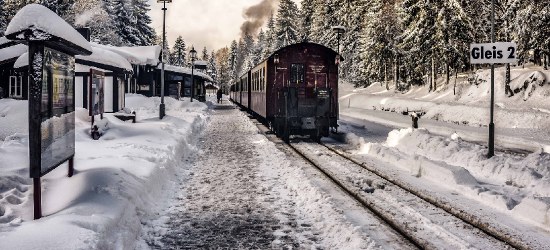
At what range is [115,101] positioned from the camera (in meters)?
24.5

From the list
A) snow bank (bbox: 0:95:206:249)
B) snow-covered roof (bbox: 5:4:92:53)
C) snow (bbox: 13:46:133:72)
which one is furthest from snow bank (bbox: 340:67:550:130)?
snow-covered roof (bbox: 5:4:92:53)

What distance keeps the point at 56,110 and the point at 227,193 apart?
3327 millimetres

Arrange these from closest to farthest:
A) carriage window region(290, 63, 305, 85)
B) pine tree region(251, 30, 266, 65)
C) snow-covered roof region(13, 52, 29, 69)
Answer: carriage window region(290, 63, 305, 85) → snow-covered roof region(13, 52, 29, 69) → pine tree region(251, 30, 266, 65)

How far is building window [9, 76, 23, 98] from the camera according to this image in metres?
28.9

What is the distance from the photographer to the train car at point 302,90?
17.1 metres

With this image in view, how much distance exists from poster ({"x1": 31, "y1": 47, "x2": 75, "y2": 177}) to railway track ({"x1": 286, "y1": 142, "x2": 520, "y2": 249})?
15.7 ft

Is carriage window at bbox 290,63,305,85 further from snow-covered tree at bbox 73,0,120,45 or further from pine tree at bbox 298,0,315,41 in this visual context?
pine tree at bbox 298,0,315,41

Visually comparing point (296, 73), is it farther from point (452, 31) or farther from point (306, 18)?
point (306, 18)

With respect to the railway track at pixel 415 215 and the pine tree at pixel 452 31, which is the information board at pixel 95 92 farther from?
the pine tree at pixel 452 31

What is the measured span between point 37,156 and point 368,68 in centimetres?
4855

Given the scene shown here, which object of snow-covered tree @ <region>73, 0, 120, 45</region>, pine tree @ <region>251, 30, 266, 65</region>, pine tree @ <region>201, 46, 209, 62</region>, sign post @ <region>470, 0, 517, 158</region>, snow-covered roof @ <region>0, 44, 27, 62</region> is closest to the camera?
sign post @ <region>470, 0, 517, 158</region>

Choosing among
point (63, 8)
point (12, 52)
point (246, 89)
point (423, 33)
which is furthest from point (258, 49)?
point (12, 52)

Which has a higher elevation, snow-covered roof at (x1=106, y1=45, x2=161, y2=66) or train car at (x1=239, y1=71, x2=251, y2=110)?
snow-covered roof at (x1=106, y1=45, x2=161, y2=66)

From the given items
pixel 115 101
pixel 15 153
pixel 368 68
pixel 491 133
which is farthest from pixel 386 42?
pixel 15 153
